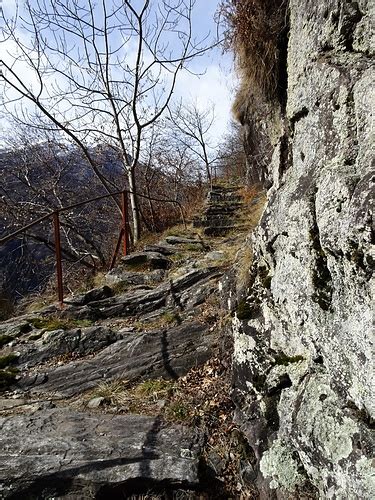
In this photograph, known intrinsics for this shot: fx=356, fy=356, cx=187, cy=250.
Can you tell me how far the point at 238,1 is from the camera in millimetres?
4598

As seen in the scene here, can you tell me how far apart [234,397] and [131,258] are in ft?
15.3

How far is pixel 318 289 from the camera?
2.29 metres

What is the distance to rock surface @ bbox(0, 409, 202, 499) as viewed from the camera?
2.59m

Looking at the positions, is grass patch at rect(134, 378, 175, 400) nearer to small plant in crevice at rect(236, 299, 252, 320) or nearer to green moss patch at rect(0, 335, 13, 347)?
small plant in crevice at rect(236, 299, 252, 320)

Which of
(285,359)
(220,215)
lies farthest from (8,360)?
(220,215)

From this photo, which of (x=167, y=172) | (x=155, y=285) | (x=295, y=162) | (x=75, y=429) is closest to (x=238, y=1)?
(x=295, y=162)

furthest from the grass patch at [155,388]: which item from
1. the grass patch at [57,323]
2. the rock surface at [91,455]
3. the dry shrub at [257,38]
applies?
the dry shrub at [257,38]

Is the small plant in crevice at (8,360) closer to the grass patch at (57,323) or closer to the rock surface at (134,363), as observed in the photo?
the rock surface at (134,363)

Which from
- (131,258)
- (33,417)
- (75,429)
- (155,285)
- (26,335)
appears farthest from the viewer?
(131,258)

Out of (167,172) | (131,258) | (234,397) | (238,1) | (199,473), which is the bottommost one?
(199,473)

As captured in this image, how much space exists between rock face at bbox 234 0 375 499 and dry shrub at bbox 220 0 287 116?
2.78 ft

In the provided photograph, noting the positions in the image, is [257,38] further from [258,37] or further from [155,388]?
[155,388]

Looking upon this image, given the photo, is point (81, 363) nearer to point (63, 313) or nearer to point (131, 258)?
point (63, 313)

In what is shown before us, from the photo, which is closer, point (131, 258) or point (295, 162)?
point (295, 162)
